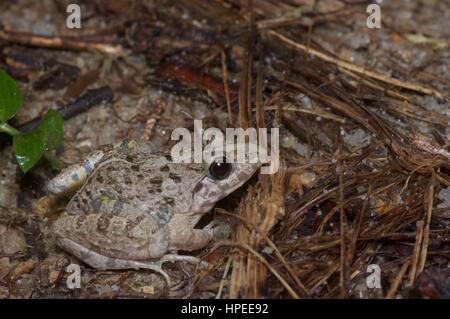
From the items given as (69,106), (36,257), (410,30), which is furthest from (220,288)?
(410,30)

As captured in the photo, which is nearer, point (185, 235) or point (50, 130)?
point (185, 235)

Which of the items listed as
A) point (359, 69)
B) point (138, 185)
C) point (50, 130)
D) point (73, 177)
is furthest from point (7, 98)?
point (359, 69)

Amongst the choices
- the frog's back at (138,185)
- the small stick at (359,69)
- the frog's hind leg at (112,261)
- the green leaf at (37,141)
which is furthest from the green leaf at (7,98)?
the small stick at (359,69)

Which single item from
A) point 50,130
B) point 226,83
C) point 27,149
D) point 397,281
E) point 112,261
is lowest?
point 397,281

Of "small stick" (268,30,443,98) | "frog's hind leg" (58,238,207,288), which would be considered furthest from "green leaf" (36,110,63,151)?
"small stick" (268,30,443,98)

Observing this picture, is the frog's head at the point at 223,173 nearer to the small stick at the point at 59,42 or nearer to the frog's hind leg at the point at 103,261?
the frog's hind leg at the point at 103,261

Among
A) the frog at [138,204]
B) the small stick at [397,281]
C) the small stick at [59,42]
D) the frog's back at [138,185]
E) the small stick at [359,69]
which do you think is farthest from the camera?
the small stick at [59,42]

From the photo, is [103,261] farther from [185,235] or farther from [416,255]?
[416,255]
